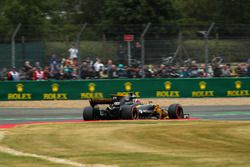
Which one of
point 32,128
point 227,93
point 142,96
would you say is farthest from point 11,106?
point 32,128

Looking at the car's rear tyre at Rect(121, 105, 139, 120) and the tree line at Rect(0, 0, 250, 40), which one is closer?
the car's rear tyre at Rect(121, 105, 139, 120)

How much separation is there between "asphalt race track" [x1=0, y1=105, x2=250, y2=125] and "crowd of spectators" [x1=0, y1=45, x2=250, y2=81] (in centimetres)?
357

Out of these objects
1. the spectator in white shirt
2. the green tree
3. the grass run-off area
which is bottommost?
the grass run-off area

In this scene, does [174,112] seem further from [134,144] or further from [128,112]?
[134,144]

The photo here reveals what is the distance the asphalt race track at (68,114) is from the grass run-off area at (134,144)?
15.8ft

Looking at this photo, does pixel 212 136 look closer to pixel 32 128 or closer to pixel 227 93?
pixel 32 128

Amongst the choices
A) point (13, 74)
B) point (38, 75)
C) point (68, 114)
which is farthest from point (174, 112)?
point (38, 75)

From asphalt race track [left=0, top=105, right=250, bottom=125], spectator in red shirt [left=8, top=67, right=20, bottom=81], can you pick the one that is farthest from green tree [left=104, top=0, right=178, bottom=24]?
asphalt race track [left=0, top=105, right=250, bottom=125]

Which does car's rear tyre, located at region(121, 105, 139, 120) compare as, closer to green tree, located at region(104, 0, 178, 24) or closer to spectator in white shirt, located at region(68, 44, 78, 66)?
spectator in white shirt, located at region(68, 44, 78, 66)

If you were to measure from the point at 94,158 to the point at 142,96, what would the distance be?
55.5 ft

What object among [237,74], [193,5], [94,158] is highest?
→ [193,5]

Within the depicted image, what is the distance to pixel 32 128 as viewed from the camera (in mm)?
15016

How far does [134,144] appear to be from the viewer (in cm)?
1184

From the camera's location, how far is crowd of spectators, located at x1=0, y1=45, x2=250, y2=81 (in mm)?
28438
